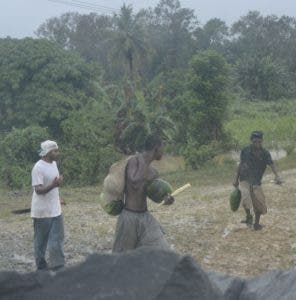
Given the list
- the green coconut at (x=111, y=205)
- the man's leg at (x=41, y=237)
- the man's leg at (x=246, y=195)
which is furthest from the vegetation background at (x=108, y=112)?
the green coconut at (x=111, y=205)

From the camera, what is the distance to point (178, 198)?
1504cm

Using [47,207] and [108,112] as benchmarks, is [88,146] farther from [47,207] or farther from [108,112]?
[47,207]

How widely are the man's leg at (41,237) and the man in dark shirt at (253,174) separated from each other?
131 inches

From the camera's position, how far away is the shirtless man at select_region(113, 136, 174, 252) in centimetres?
593

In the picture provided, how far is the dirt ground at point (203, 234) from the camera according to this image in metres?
8.34

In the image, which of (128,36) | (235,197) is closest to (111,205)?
(235,197)

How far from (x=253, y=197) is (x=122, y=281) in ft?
23.5

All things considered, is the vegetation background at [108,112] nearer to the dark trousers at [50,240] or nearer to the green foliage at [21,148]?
the green foliage at [21,148]

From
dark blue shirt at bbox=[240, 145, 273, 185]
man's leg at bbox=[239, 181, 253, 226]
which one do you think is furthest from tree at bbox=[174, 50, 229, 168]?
dark blue shirt at bbox=[240, 145, 273, 185]

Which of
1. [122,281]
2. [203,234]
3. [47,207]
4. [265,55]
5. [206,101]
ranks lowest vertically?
[203,234]

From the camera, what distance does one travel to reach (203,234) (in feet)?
33.2

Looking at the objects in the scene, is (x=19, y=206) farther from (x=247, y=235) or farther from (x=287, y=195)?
(x=247, y=235)

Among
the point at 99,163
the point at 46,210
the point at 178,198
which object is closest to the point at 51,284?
the point at 46,210

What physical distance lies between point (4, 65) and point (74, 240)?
20136 millimetres
